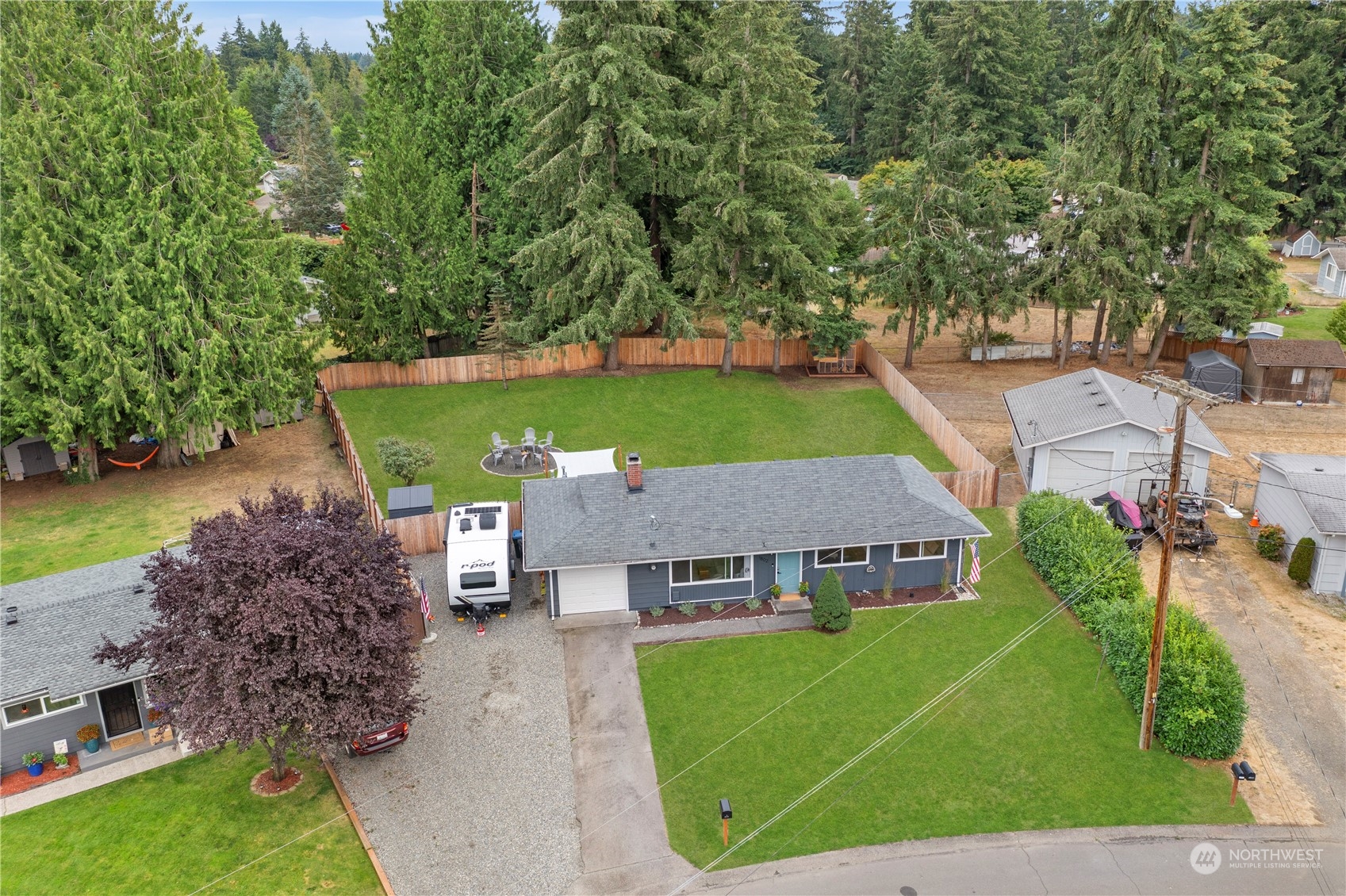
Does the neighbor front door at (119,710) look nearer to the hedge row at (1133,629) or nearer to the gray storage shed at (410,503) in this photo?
the gray storage shed at (410,503)

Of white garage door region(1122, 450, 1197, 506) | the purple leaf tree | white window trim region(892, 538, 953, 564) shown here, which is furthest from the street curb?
white garage door region(1122, 450, 1197, 506)

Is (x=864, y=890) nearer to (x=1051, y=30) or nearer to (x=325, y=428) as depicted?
(x=325, y=428)

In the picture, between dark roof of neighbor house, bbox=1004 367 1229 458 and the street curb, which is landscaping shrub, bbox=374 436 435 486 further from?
dark roof of neighbor house, bbox=1004 367 1229 458

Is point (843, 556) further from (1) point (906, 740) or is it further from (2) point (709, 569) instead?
(1) point (906, 740)

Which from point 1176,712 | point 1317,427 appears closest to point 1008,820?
point 1176,712

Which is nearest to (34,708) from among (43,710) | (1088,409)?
(43,710)
